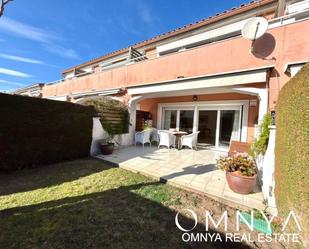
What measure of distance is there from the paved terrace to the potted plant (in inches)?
9.7

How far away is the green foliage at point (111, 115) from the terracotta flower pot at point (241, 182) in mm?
8622

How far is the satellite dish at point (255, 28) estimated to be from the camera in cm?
799

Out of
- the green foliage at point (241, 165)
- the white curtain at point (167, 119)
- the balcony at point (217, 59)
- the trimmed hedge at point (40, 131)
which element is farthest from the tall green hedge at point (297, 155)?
the white curtain at point (167, 119)

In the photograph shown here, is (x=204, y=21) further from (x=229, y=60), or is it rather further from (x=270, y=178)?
(x=270, y=178)

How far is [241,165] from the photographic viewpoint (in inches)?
228

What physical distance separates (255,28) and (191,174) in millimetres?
7904

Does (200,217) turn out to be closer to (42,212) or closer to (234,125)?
(42,212)

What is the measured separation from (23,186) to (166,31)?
15.7 metres

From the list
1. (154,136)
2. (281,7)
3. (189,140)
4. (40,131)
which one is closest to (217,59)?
(281,7)

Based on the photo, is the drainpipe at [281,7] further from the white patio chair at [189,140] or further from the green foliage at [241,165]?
the green foliage at [241,165]

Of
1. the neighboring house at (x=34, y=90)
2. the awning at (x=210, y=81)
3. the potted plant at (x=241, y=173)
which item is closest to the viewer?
the potted plant at (x=241, y=173)

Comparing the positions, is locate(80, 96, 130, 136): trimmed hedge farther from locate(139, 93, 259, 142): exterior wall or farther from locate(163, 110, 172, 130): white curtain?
locate(163, 110, 172, 130): white curtain

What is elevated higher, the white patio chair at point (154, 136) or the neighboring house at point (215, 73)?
the neighboring house at point (215, 73)

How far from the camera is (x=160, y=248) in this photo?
11.2 feet
